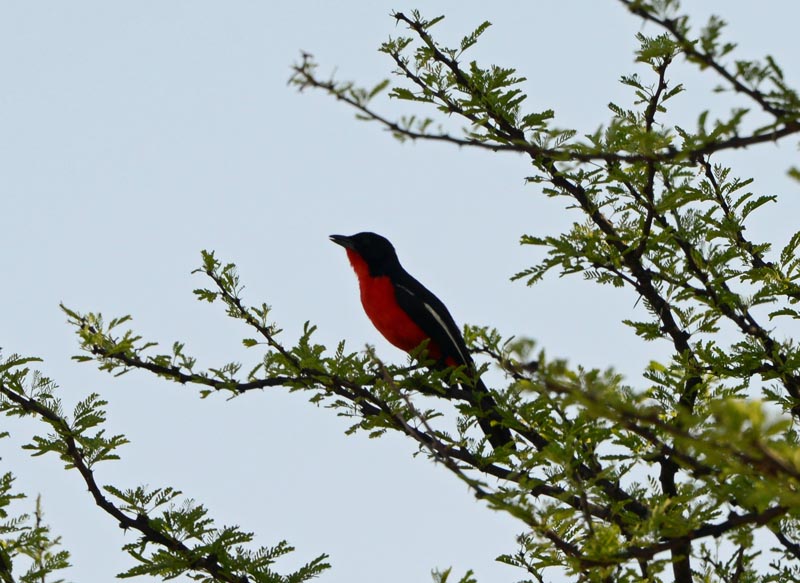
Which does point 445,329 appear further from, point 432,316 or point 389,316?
point 389,316

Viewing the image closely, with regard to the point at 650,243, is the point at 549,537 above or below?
below

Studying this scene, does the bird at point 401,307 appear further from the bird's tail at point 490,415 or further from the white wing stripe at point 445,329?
the bird's tail at point 490,415

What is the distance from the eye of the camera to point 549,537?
11.5 ft

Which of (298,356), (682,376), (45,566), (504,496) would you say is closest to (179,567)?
(45,566)

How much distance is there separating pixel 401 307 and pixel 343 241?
3.74 ft

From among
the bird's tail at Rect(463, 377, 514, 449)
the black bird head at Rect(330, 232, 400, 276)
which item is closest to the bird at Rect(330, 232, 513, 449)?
the black bird head at Rect(330, 232, 400, 276)

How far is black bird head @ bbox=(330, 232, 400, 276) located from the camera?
814 centimetres

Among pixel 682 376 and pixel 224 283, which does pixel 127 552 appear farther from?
pixel 682 376

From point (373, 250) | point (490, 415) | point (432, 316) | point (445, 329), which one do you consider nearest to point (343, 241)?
point (373, 250)

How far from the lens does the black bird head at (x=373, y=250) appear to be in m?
8.14

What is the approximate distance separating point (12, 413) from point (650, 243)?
2.98 meters

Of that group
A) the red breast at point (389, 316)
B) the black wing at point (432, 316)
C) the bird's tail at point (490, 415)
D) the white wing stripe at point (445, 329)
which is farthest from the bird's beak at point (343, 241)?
the bird's tail at point (490, 415)

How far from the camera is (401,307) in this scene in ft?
24.9

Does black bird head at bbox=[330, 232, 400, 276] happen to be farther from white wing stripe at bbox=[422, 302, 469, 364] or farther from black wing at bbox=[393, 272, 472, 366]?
white wing stripe at bbox=[422, 302, 469, 364]
